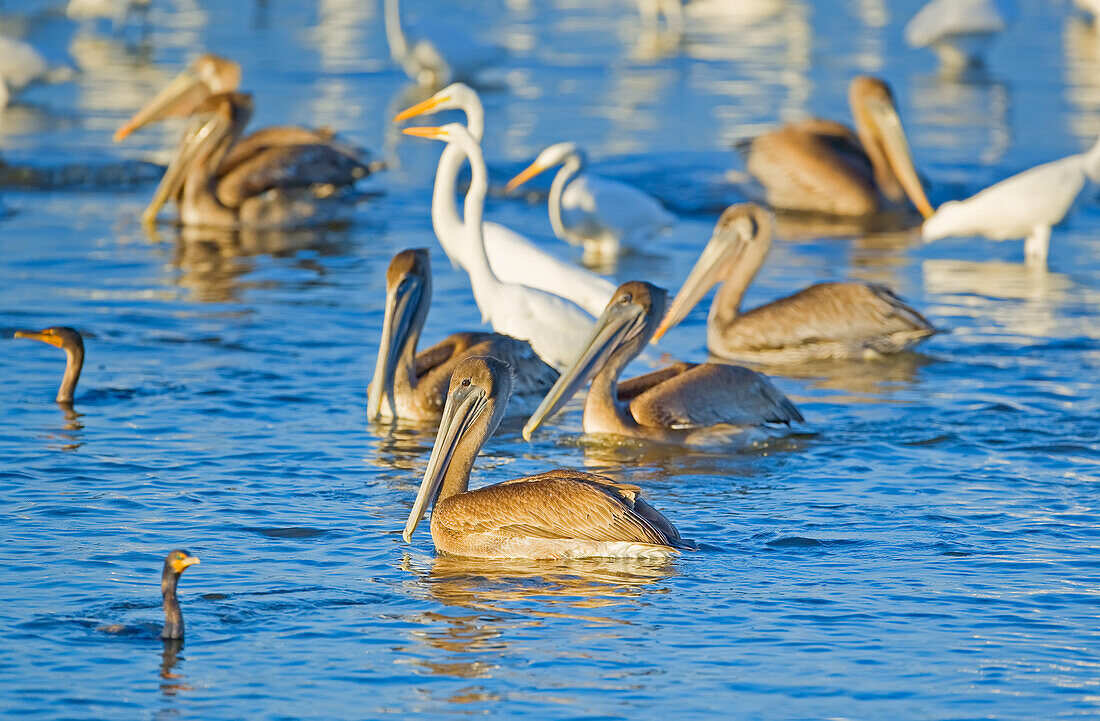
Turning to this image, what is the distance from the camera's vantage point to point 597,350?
24.3 ft

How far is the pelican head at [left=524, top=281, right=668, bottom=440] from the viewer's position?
24.1 feet

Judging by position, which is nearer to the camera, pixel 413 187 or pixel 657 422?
pixel 657 422

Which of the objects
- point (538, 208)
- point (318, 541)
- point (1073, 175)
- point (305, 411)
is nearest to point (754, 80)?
point (538, 208)

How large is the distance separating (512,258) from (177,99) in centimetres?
649

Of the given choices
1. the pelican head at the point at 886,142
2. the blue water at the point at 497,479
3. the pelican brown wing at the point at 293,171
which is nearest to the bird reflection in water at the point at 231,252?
the blue water at the point at 497,479

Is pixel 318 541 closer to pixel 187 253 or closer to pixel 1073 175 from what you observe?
pixel 187 253

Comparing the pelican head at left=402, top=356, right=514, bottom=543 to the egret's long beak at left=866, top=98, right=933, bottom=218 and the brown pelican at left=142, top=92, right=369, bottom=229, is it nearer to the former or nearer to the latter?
the brown pelican at left=142, top=92, right=369, bottom=229

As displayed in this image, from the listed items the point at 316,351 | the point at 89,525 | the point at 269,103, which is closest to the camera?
the point at 89,525

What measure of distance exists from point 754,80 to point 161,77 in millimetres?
7213

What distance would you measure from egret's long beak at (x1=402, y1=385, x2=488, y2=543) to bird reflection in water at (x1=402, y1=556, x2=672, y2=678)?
287mm

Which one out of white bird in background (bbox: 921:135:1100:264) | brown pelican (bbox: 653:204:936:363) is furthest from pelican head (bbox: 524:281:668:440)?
white bird in background (bbox: 921:135:1100:264)

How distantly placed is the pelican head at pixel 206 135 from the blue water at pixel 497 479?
0.38 m

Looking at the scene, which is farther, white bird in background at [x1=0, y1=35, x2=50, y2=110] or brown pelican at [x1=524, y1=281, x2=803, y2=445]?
white bird in background at [x1=0, y1=35, x2=50, y2=110]

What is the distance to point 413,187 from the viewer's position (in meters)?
Answer: 14.2
